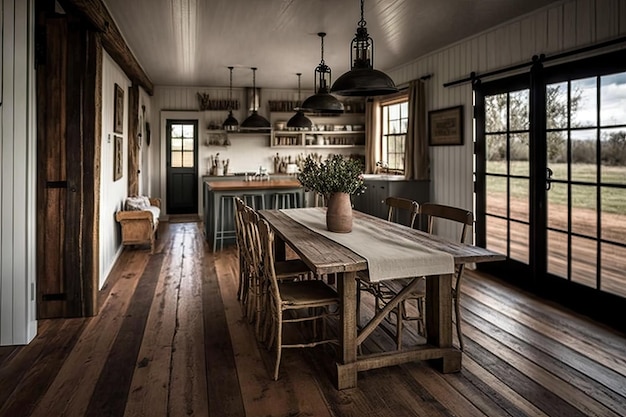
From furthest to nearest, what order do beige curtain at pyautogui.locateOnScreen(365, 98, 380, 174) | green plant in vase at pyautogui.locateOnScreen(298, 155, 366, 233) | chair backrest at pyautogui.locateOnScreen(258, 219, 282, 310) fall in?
beige curtain at pyautogui.locateOnScreen(365, 98, 380, 174)
green plant in vase at pyautogui.locateOnScreen(298, 155, 366, 233)
chair backrest at pyautogui.locateOnScreen(258, 219, 282, 310)

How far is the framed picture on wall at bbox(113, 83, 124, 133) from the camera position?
19.5ft

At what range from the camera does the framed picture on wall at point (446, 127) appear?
5.97 meters

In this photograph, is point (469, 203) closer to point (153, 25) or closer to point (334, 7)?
point (334, 7)

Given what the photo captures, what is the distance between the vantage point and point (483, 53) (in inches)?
215

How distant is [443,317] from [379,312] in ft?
1.36

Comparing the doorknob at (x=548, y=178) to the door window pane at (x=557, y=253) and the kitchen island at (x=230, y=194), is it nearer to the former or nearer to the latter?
the door window pane at (x=557, y=253)

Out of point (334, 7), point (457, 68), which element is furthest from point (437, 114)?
point (334, 7)

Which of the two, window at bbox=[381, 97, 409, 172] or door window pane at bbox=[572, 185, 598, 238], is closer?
door window pane at bbox=[572, 185, 598, 238]

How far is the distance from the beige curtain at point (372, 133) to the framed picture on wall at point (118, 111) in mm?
4293

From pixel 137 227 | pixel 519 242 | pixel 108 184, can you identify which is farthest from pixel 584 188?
pixel 137 227

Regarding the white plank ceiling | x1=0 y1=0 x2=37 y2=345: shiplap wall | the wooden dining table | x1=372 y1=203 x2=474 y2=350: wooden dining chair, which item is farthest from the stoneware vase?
x1=0 y1=0 x2=37 y2=345: shiplap wall

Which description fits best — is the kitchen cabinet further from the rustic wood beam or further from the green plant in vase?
the rustic wood beam

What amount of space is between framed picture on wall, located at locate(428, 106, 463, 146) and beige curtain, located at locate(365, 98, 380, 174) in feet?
6.65

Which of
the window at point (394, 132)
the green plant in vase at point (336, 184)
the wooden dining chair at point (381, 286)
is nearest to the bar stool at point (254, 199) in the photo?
the window at point (394, 132)
